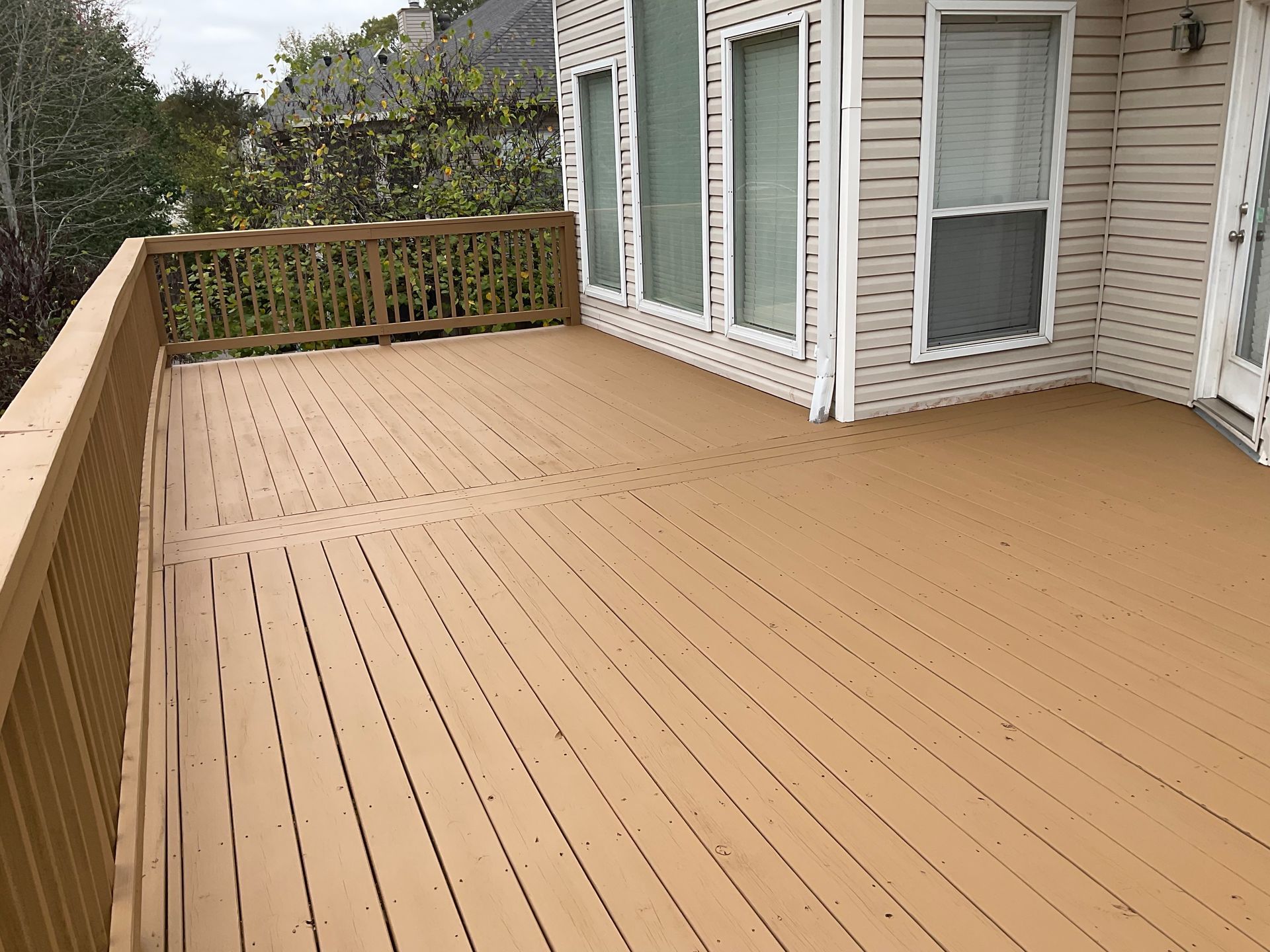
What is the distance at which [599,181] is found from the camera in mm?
7621

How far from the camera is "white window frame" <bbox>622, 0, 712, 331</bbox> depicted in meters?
5.77

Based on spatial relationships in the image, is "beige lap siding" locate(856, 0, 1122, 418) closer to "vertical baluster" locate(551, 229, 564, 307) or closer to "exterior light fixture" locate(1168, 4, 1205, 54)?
"exterior light fixture" locate(1168, 4, 1205, 54)

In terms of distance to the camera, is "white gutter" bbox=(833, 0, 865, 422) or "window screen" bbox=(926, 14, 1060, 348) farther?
"window screen" bbox=(926, 14, 1060, 348)

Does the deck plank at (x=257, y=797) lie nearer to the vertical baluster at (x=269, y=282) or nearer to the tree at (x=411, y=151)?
the vertical baluster at (x=269, y=282)

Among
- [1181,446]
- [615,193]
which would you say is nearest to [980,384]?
[1181,446]

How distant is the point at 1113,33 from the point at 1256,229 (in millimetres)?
1250

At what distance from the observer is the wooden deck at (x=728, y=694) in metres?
1.90

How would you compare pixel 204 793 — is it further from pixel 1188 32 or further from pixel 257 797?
pixel 1188 32

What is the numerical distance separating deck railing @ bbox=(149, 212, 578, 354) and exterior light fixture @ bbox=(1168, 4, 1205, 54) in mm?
4630

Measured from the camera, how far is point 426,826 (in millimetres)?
2139

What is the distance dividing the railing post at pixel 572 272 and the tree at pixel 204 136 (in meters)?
5.86

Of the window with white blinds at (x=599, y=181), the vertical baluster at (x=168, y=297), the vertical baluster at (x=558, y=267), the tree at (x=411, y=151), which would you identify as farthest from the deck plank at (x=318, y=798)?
the tree at (x=411, y=151)

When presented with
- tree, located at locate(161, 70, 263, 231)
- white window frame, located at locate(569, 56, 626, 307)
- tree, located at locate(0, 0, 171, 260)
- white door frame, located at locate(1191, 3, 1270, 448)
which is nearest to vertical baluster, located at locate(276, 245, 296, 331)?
white window frame, located at locate(569, 56, 626, 307)

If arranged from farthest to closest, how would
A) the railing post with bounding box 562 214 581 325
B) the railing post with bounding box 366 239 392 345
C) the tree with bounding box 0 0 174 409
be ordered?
the tree with bounding box 0 0 174 409 → the railing post with bounding box 562 214 581 325 → the railing post with bounding box 366 239 392 345
